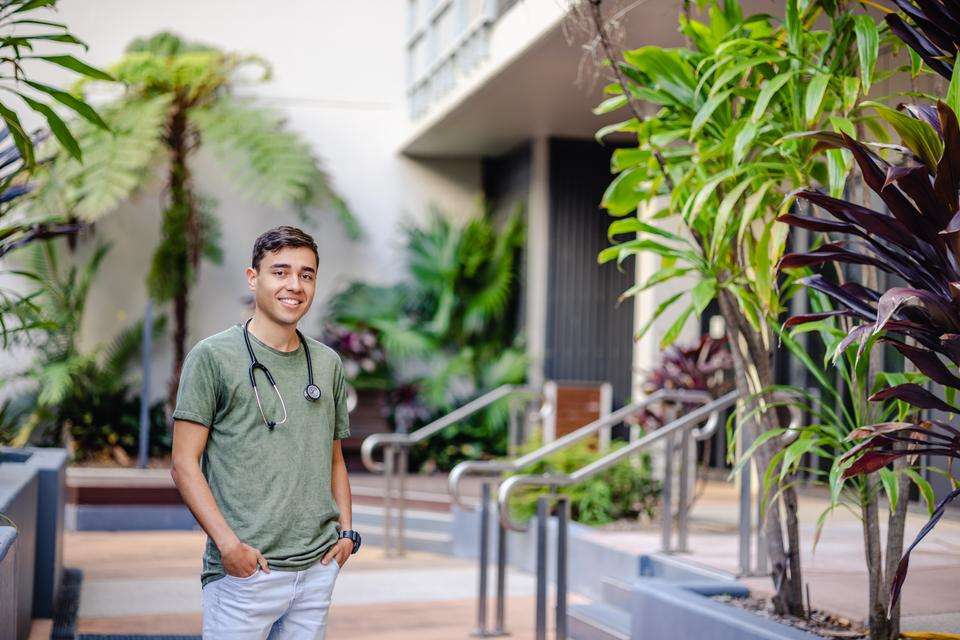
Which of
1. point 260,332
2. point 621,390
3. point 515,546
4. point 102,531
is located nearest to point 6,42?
point 260,332

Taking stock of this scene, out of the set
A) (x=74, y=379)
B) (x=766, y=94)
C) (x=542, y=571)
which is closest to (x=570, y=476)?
(x=542, y=571)

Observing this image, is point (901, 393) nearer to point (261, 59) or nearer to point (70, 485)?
point (70, 485)

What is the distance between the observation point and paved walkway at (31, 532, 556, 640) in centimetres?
511

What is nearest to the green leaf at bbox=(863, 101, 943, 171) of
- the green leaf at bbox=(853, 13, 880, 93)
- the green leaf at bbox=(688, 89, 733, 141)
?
the green leaf at bbox=(853, 13, 880, 93)

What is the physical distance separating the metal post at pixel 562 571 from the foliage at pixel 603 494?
1916 millimetres

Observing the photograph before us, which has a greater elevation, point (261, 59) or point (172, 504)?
point (261, 59)

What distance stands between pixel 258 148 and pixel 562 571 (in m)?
7.15

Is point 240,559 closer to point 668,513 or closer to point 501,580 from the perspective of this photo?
point 501,580

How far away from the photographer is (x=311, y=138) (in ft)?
38.8

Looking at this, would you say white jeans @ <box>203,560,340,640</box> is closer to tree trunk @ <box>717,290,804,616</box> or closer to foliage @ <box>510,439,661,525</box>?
tree trunk @ <box>717,290,804,616</box>

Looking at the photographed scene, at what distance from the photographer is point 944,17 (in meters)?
2.62

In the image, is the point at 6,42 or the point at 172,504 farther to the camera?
the point at 172,504

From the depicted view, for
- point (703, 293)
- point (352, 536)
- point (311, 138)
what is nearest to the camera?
point (352, 536)

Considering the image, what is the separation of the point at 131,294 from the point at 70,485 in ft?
10.3
